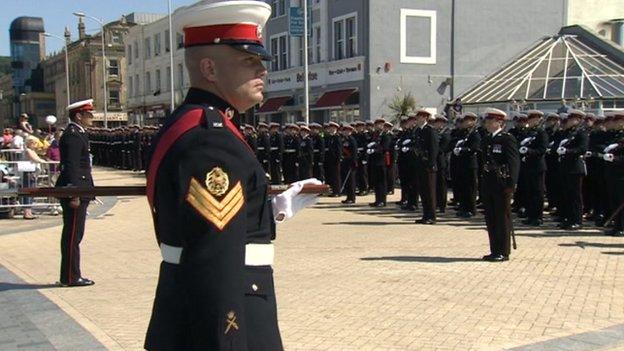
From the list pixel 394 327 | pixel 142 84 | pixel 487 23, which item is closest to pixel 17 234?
pixel 394 327

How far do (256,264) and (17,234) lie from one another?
1073cm

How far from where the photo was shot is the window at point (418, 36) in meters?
32.9

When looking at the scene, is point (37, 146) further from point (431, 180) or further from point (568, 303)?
point (568, 303)

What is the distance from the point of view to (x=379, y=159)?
15.9m

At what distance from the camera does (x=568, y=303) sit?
21.8ft

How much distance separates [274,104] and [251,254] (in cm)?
3812

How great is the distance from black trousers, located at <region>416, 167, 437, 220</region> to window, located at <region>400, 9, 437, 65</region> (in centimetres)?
2106

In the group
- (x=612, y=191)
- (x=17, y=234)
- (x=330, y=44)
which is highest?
(x=330, y=44)

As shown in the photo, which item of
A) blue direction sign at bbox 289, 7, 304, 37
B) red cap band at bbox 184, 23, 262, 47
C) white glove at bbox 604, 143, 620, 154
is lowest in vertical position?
white glove at bbox 604, 143, 620, 154

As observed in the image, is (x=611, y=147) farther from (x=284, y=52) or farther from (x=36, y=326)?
(x=284, y=52)

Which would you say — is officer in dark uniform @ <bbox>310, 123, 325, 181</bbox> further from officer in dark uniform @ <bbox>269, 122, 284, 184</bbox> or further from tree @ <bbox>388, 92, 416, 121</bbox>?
tree @ <bbox>388, 92, 416, 121</bbox>

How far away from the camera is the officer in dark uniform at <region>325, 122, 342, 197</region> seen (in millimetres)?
17375

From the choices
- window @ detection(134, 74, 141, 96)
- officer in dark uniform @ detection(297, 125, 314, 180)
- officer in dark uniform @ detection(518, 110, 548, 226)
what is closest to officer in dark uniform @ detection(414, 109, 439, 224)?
officer in dark uniform @ detection(518, 110, 548, 226)

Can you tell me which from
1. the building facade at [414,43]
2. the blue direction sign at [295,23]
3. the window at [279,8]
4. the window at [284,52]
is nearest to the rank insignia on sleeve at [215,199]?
the blue direction sign at [295,23]
